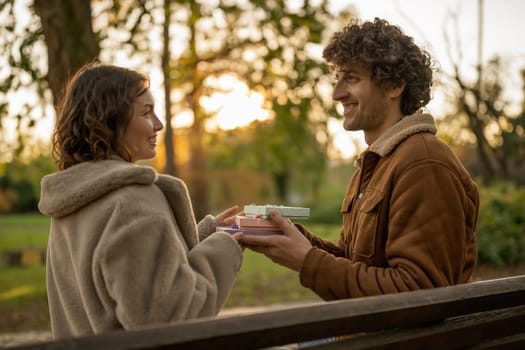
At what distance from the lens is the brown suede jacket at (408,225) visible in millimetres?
2240

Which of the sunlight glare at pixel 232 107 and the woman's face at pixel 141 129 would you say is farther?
the sunlight glare at pixel 232 107

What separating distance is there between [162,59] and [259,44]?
3.53m

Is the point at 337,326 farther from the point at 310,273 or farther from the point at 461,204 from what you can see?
the point at 461,204

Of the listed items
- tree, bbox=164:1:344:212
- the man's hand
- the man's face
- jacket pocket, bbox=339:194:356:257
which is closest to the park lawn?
tree, bbox=164:1:344:212

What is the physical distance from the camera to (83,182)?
6.43ft

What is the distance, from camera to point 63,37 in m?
6.94

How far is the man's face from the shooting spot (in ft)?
8.78

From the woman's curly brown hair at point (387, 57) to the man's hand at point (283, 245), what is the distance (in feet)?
2.37

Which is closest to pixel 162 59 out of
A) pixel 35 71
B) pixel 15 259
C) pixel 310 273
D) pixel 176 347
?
pixel 35 71

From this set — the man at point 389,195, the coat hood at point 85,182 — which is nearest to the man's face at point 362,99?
the man at point 389,195

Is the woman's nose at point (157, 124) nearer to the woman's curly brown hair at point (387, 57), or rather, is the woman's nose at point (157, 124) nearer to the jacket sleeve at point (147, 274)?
the jacket sleeve at point (147, 274)

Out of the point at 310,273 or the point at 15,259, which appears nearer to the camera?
the point at 310,273

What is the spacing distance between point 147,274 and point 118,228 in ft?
0.51

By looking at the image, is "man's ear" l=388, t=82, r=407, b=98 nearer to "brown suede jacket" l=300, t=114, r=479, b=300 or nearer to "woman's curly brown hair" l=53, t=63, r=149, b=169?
"brown suede jacket" l=300, t=114, r=479, b=300
